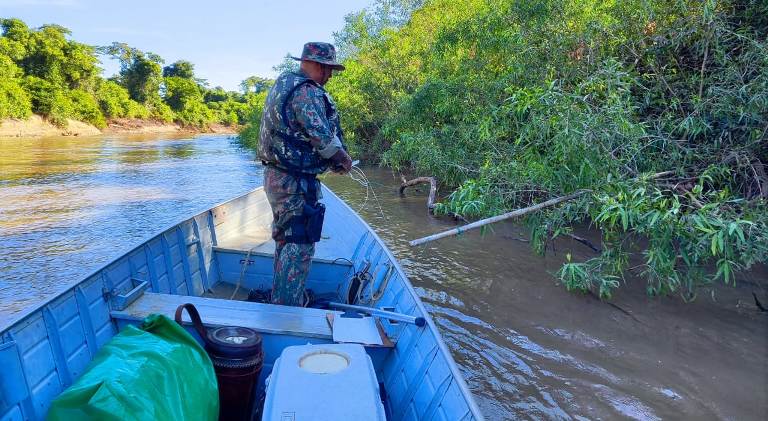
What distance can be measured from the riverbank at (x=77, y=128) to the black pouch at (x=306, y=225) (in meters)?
32.4

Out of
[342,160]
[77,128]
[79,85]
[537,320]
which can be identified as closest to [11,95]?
[77,128]

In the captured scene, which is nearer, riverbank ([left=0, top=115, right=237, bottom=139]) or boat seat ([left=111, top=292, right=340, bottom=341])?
boat seat ([left=111, top=292, right=340, bottom=341])

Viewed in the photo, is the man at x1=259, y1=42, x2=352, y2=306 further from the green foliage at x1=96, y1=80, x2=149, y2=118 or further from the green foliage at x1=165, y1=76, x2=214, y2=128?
the green foliage at x1=165, y1=76, x2=214, y2=128

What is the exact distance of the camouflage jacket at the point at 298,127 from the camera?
2789mm

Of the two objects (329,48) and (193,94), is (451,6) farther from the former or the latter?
(193,94)

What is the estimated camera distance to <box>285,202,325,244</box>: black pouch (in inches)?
117

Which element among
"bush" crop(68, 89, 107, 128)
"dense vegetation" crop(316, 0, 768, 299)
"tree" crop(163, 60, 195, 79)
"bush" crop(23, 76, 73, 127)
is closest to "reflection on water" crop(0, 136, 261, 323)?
"dense vegetation" crop(316, 0, 768, 299)

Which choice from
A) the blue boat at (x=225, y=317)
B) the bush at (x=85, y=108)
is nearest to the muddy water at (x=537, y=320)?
the blue boat at (x=225, y=317)

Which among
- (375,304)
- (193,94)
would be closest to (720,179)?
(375,304)

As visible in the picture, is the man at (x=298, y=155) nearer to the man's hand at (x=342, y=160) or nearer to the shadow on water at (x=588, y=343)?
the man's hand at (x=342, y=160)

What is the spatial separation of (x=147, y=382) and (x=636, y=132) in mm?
Answer: 3873

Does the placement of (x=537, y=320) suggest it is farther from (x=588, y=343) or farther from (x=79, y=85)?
(x=79, y=85)

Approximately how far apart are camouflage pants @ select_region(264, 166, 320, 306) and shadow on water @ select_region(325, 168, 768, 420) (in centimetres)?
160

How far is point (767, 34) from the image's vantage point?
→ 4562 millimetres
